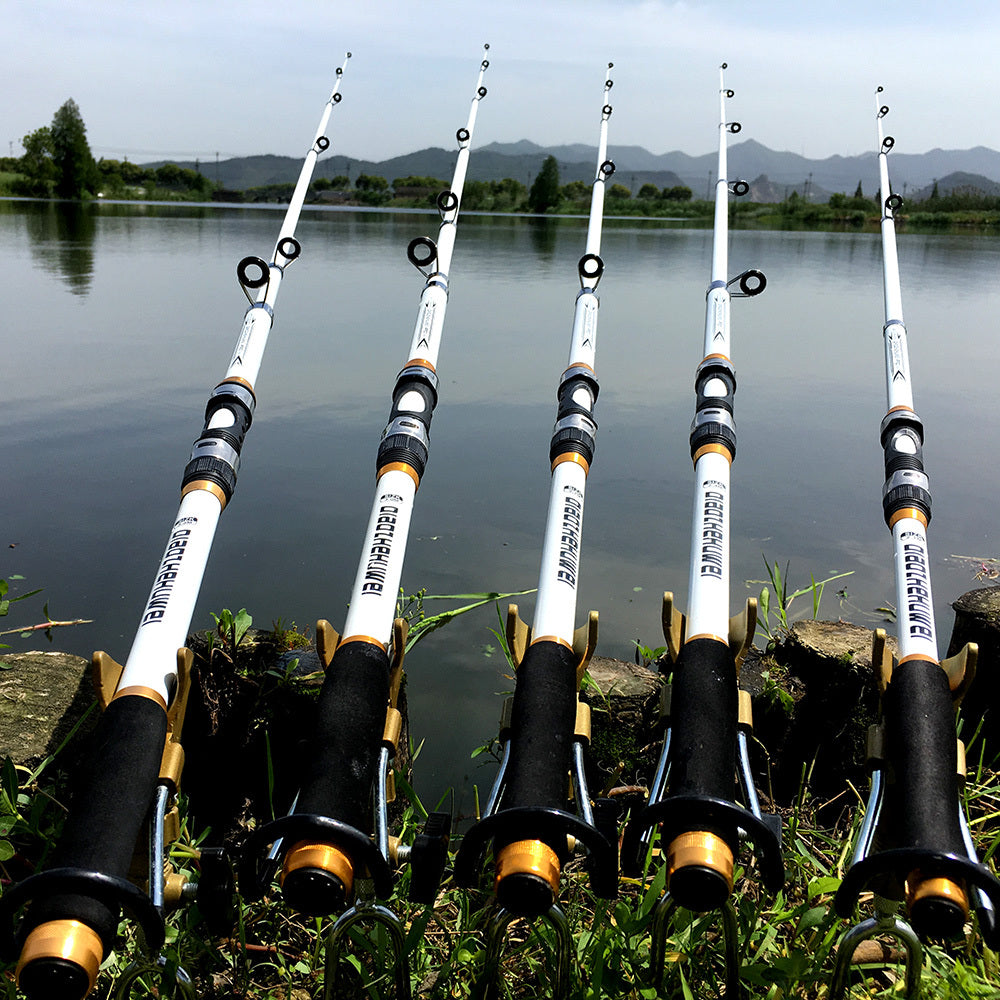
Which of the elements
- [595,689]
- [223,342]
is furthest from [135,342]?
[595,689]

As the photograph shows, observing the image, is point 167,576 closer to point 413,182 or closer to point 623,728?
point 623,728

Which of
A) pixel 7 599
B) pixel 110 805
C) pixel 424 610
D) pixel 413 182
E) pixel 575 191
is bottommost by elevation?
pixel 110 805

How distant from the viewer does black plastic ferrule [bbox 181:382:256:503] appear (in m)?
2.09

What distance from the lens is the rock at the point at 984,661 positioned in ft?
9.04

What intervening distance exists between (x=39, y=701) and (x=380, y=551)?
1.19 metres

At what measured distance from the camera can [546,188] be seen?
103ft

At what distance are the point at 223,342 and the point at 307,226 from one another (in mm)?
11953

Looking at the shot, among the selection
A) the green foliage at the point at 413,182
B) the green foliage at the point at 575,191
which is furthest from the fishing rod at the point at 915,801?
the green foliage at the point at 413,182

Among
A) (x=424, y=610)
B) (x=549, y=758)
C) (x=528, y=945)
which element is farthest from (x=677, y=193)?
(x=549, y=758)

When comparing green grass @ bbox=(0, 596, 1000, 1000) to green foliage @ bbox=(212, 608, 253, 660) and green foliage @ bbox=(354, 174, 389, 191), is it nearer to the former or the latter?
green foliage @ bbox=(212, 608, 253, 660)

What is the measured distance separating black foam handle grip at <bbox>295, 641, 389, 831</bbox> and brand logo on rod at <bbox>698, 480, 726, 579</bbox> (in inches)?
26.5

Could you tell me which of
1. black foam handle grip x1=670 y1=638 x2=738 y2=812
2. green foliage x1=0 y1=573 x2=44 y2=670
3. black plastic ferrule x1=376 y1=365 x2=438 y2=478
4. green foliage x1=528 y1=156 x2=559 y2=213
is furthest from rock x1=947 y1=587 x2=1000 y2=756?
green foliage x1=528 y1=156 x2=559 y2=213

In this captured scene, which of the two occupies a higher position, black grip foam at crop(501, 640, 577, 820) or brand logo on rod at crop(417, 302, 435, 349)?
brand logo on rod at crop(417, 302, 435, 349)

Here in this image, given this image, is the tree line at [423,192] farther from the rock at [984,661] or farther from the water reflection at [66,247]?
the rock at [984,661]
